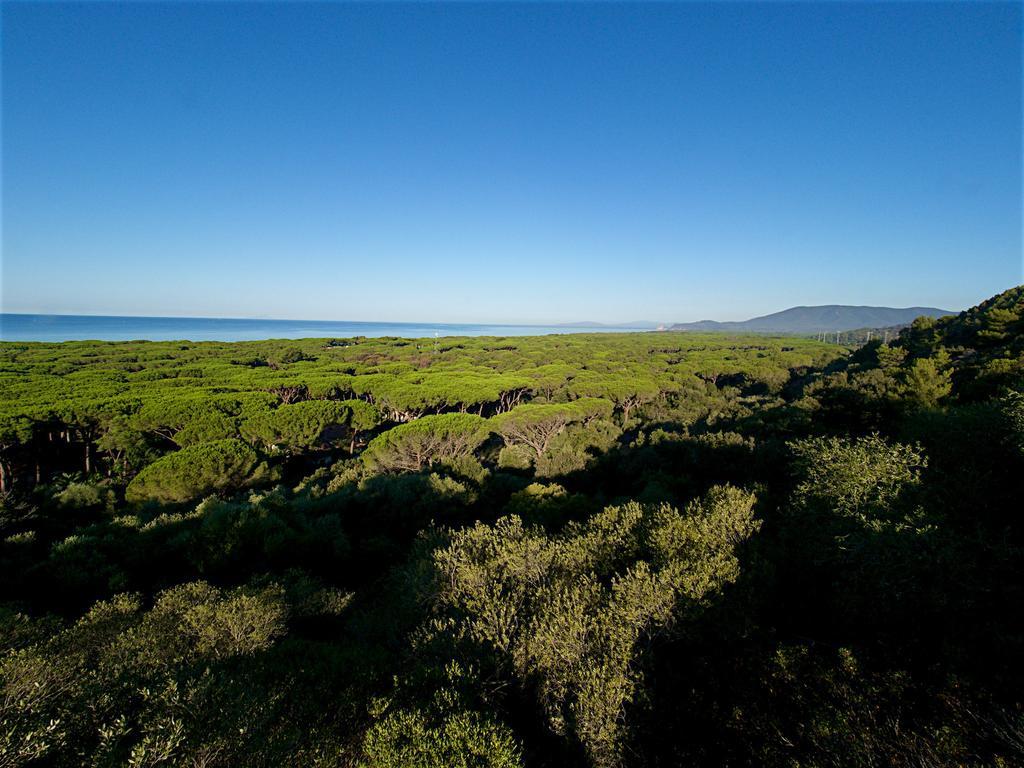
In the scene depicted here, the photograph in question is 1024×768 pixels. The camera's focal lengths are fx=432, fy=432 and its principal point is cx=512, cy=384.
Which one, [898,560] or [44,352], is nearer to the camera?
[898,560]

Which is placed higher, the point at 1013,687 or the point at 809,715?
the point at 1013,687

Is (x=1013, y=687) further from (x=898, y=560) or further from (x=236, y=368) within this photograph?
(x=236, y=368)

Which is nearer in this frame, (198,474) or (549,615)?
(549,615)

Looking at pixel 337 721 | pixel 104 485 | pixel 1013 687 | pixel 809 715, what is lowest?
pixel 104 485

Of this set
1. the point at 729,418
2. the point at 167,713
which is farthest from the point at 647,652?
the point at 729,418

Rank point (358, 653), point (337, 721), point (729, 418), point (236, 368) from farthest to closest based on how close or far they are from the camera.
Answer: point (236, 368) → point (729, 418) → point (358, 653) → point (337, 721)

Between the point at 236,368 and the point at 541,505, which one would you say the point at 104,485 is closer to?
the point at 541,505

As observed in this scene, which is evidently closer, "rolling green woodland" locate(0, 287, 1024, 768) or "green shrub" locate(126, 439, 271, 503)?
"rolling green woodland" locate(0, 287, 1024, 768)

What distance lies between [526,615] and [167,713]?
563 centimetres

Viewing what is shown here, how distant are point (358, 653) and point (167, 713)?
3.14m

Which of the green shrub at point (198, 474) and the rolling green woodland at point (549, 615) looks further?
the green shrub at point (198, 474)

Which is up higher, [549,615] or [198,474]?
[549,615]

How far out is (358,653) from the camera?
8242mm

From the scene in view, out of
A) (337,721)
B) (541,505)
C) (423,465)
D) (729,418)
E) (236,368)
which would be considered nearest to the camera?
(337,721)
